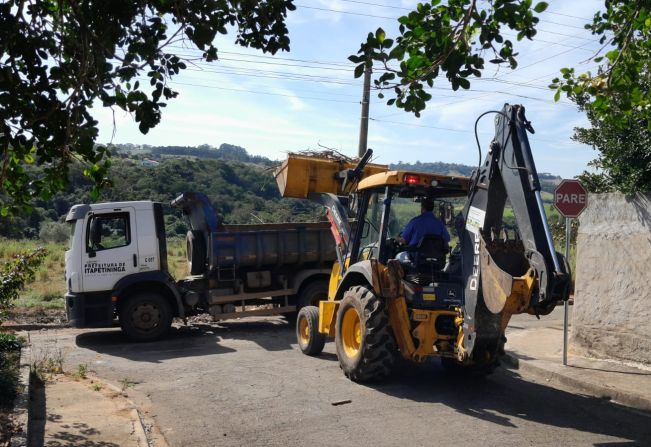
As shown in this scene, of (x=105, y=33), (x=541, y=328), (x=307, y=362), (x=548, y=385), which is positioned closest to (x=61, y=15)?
(x=105, y=33)

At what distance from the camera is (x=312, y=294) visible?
1273cm

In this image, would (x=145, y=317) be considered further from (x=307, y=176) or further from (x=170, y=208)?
(x=307, y=176)

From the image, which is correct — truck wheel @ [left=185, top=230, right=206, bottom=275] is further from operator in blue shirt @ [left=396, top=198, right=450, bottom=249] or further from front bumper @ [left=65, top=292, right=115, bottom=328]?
operator in blue shirt @ [left=396, top=198, right=450, bottom=249]

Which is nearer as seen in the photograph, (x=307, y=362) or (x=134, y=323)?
(x=307, y=362)

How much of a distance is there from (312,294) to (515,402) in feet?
19.4

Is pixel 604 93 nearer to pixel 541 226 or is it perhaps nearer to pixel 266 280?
pixel 541 226

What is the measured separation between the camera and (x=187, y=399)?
751 centimetres

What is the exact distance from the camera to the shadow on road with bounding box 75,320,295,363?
10.6 metres

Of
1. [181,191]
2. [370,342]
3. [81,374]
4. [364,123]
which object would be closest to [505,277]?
[370,342]

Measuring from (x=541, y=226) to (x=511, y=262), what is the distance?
1.82ft

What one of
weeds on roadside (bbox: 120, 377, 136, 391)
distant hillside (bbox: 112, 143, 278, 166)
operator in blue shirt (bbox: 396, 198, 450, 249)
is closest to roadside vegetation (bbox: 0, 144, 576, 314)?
operator in blue shirt (bbox: 396, 198, 450, 249)

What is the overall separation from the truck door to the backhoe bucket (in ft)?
9.51

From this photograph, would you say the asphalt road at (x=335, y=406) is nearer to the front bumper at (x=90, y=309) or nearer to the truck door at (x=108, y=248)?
the front bumper at (x=90, y=309)

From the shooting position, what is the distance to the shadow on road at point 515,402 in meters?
6.58
